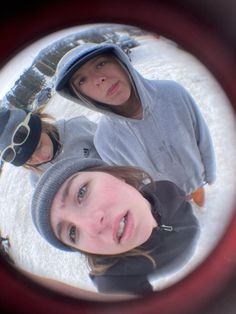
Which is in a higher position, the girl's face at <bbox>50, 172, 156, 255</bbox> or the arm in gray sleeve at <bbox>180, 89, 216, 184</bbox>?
the arm in gray sleeve at <bbox>180, 89, 216, 184</bbox>

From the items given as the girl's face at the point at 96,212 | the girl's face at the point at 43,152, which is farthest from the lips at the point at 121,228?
the girl's face at the point at 43,152

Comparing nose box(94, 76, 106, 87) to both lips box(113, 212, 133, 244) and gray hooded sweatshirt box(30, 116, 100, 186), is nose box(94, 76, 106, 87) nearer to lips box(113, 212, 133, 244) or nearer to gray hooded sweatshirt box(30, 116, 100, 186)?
gray hooded sweatshirt box(30, 116, 100, 186)

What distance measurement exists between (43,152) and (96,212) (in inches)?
Result: 3.6

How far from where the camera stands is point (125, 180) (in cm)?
58

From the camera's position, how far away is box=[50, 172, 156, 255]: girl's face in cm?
57

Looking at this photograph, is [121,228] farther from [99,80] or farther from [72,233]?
[99,80]

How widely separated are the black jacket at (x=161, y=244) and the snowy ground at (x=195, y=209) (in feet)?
0.05

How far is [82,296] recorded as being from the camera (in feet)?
2.09

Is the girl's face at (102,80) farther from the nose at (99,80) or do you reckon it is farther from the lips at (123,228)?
the lips at (123,228)

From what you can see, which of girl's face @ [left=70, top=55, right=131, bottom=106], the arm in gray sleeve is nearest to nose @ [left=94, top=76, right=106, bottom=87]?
girl's face @ [left=70, top=55, right=131, bottom=106]

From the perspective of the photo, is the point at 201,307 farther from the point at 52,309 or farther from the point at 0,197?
the point at 0,197

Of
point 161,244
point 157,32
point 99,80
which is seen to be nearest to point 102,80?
point 99,80

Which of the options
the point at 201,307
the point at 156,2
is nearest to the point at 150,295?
the point at 201,307

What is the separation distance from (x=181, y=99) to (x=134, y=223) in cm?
16
